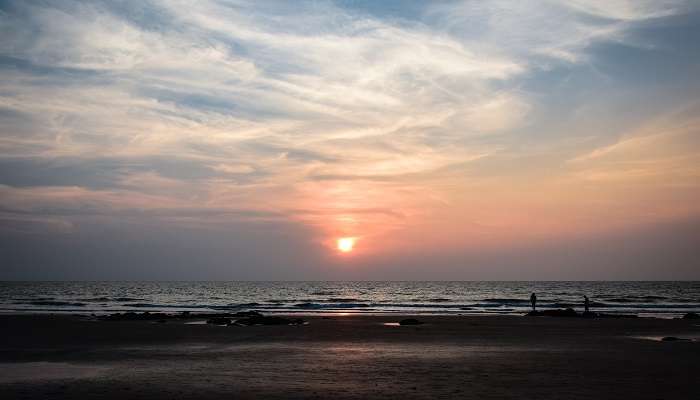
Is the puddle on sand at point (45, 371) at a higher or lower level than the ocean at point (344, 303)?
higher

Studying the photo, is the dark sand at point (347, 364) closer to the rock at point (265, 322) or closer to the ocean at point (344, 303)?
the rock at point (265, 322)

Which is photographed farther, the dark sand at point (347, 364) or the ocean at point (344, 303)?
the ocean at point (344, 303)

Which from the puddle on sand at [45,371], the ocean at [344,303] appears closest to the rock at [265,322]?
the puddle on sand at [45,371]

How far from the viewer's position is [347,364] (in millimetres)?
19594

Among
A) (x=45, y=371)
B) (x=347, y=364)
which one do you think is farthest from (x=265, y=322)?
(x=45, y=371)

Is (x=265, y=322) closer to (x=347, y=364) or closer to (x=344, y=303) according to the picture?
(x=347, y=364)

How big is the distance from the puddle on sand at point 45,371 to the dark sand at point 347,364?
0.11ft

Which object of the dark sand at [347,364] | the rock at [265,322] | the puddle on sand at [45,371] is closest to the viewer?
the dark sand at [347,364]

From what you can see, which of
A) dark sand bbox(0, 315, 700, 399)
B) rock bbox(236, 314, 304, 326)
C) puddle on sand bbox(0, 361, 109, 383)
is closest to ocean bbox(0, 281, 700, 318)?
rock bbox(236, 314, 304, 326)

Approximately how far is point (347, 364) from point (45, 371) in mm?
9369

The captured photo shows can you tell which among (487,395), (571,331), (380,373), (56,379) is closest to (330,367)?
(380,373)

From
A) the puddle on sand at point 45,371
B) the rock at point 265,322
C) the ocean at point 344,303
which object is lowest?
the ocean at point 344,303

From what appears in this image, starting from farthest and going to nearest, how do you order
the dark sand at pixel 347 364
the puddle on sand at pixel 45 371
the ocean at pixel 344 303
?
the ocean at pixel 344 303 → the puddle on sand at pixel 45 371 → the dark sand at pixel 347 364

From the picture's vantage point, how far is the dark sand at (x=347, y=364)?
47.8 feet
